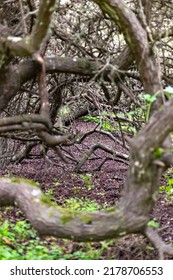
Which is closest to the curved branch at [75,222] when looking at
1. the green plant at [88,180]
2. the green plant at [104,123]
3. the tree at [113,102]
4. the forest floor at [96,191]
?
the tree at [113,102]

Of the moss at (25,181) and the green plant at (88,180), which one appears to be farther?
the green plant at (88,180)

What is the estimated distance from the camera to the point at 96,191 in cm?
754

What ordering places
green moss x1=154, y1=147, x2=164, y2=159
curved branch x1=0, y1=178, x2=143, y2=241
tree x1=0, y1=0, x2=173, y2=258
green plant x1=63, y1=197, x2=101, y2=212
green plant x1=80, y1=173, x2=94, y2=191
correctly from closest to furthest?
1. green moss x1=154, y1=147, x2=164, y2=159
2. tree x1=0, y1=0, x2=173, y2=258
3. curved branch x1=0, y1=178, x2=143, y2=241
4. green plant x1=63, y1=197, x2=101, y2=212
5. green plant x1=80, y1=173, x2=94, y2=191

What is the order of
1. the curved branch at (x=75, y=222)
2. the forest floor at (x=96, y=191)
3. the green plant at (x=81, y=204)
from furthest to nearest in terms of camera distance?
the green plant at (x=81, y=204)
the forest floor at (x=96, y=191)
the curved branch at (x=75, y=222)

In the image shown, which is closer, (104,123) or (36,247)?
(36,247)

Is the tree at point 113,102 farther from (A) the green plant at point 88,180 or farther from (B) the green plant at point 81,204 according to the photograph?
(A) the green plant at point 88,180

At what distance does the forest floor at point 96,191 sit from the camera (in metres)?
4.43

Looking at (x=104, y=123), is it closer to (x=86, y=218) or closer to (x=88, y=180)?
(x=88, y=180)

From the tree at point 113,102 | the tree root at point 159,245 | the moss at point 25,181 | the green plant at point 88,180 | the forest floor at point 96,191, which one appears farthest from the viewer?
the green plant at point 88,180

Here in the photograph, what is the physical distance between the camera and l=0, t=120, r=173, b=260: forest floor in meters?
4.43

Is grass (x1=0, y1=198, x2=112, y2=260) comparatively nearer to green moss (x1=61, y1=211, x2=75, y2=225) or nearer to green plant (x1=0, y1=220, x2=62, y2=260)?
green plant (x1=0, y1=220, x2=62, y2=260)

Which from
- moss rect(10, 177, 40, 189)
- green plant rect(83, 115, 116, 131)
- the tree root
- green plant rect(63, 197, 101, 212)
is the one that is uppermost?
green plant rect(83, 115, 116, 131)

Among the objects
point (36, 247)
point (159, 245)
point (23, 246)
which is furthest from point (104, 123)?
point (159, 245)

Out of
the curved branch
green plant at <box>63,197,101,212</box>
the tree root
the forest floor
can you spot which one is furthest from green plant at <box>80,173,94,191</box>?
the curved branch
